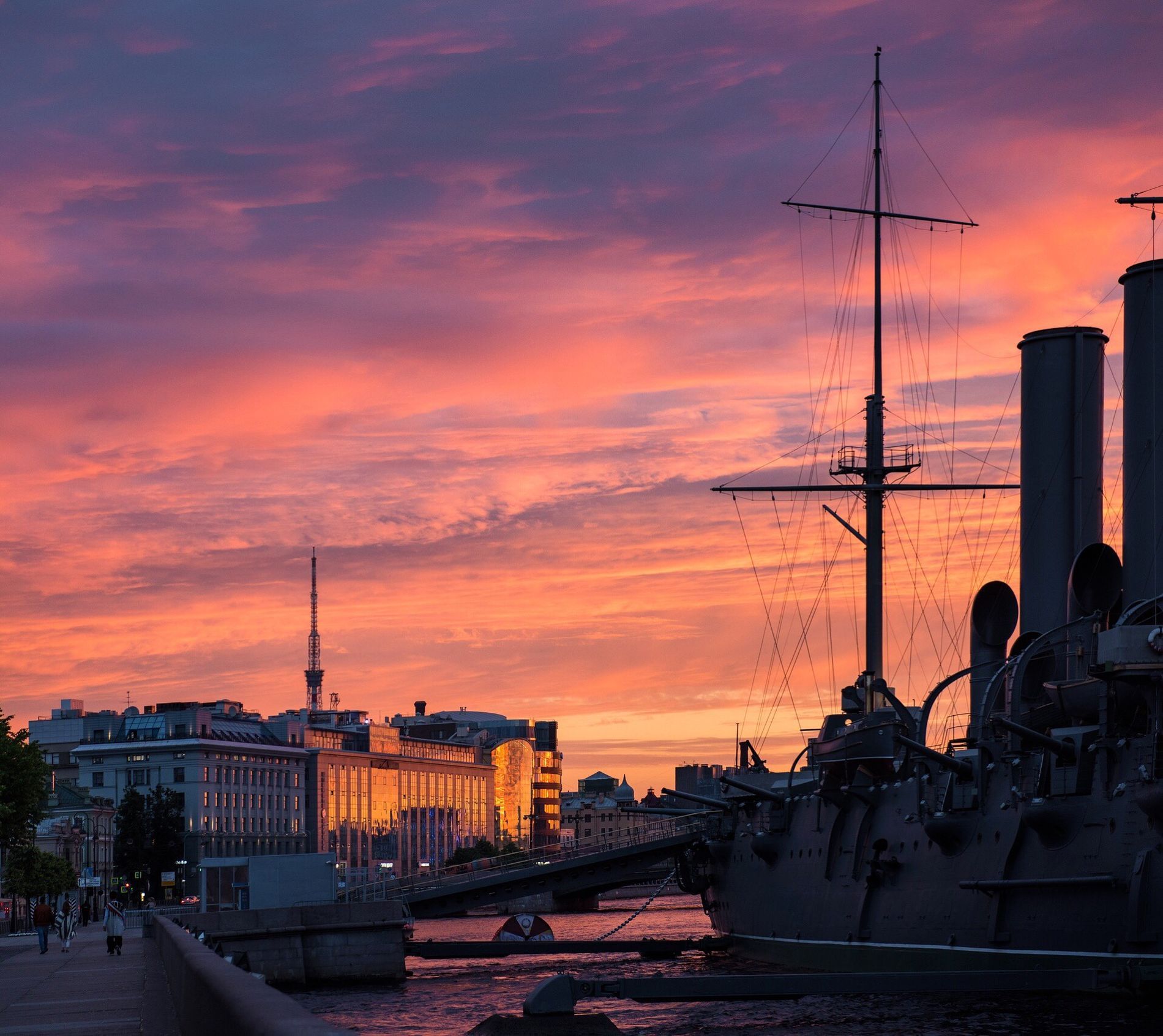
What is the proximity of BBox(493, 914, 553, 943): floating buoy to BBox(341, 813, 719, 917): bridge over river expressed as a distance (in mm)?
932

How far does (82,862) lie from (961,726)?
375 feet

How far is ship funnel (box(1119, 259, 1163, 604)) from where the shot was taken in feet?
125

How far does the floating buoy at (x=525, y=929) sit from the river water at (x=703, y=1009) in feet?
3.51

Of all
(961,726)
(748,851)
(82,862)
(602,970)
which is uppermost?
(961,726)

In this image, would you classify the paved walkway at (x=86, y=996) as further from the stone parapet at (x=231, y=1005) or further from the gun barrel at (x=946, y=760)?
the gun barrel at (x=946, y=760)

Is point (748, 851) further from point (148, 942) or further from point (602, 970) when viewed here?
point (148, 942)

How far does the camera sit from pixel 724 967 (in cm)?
5266

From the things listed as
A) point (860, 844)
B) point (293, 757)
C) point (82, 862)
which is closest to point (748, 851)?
point (860, 844)

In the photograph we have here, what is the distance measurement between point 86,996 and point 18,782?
43215 mm

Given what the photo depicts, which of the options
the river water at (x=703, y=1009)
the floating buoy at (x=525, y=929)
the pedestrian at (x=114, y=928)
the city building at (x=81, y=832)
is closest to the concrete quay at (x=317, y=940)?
the river water at (x=703, y=1009)

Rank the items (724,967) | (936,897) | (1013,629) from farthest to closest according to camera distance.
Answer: (724,967) < (1013,629) < (936,897)

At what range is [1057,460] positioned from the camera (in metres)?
45.1

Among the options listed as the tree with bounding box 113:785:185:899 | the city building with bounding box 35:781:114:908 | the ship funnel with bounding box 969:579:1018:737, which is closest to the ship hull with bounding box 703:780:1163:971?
the ship funnel with bounding box 969:579:1018:737

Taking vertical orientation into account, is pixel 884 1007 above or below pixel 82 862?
above
